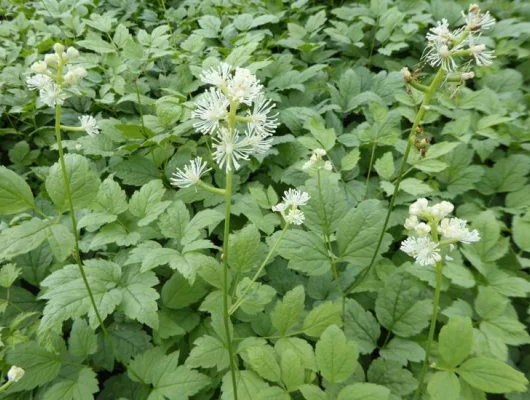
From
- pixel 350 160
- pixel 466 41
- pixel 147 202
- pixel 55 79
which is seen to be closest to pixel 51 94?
pixel 55 79

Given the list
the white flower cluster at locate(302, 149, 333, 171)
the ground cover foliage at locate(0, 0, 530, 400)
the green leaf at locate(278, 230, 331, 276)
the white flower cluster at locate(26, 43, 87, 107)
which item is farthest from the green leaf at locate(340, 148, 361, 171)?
the white flower cluster at locate(26, 43, 87, 107)

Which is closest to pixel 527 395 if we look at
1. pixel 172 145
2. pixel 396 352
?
pixel 396 352

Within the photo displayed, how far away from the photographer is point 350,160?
2.03m

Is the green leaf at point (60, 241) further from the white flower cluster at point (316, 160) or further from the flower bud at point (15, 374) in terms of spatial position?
the white flower cluster at point (316, 160)

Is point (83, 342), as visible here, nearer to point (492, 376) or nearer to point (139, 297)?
point (139, 297)

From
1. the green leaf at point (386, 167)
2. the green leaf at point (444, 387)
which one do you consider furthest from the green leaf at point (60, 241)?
the green leaf at point (386, 167)

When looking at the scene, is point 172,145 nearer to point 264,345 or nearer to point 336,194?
point 336,194

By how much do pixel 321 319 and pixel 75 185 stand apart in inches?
41.3

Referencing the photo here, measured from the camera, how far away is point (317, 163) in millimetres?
1725

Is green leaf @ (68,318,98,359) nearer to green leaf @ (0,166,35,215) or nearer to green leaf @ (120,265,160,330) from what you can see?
green leaf @ (120,265,160,330)

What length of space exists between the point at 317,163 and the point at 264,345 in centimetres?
81

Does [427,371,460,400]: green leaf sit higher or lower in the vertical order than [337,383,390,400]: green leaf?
higher

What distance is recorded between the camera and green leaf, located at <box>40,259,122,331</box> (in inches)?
54.3

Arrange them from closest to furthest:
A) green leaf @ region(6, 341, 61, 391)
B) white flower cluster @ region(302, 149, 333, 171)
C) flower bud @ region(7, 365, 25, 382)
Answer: flower bud @ region(7, 365, 25, 382)
green leaf @ region(6, 341, 61, 391)
white flower cluster @ region(302, 149, 333, 171)
